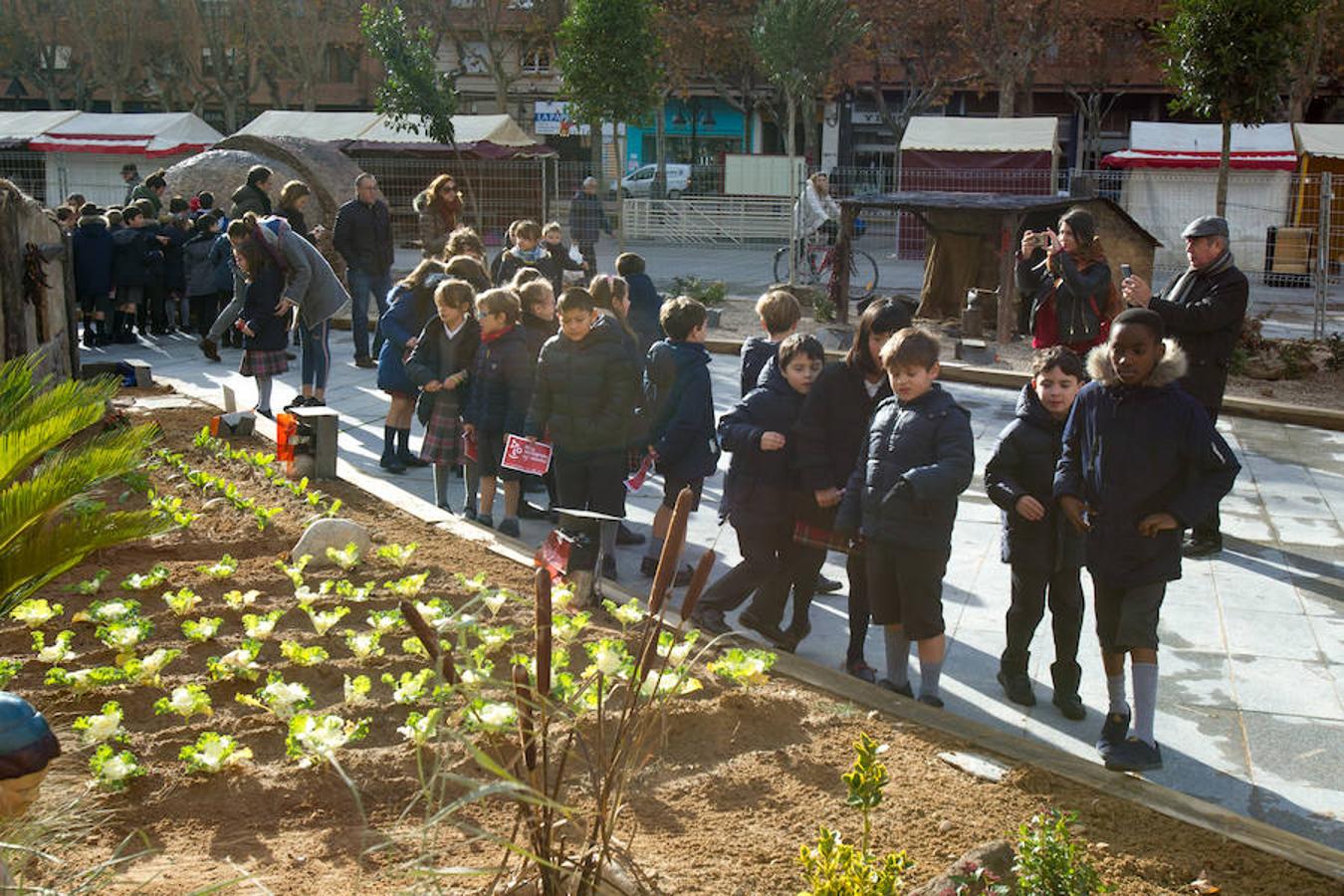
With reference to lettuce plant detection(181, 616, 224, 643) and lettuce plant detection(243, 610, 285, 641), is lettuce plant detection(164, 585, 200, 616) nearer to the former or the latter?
lettuce plant detection(181, 616, 224, 643)

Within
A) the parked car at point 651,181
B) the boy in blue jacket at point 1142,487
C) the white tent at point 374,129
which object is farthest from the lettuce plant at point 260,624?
the parked car at point 651,181

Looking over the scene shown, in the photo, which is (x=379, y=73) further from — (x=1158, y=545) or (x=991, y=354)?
(x=1158, y=545)

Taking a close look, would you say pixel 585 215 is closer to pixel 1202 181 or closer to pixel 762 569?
pixel 1202 181

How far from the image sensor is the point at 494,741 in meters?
4.43

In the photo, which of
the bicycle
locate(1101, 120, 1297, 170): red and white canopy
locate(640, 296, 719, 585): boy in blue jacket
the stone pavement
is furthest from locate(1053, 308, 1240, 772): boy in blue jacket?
locate(1101, 120, 1297, 170): red and white canopy

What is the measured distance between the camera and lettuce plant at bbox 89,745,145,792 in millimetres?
4215

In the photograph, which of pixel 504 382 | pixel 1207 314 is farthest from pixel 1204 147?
pixel 504 382

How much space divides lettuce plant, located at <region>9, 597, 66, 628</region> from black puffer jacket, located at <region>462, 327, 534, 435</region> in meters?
2.89

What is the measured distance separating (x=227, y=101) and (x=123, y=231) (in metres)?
33.7

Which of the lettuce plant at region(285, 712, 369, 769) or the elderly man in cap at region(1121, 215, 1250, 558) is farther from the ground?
the elderly man in cap at region(1121, 215, 1250, 558)

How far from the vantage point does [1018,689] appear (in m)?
5.89

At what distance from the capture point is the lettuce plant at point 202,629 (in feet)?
18.1

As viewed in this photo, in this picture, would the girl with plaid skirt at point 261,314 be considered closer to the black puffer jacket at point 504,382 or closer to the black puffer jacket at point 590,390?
the black puffer jacket at point 504,382

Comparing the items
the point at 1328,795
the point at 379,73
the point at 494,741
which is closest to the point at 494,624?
the point at 494,741
